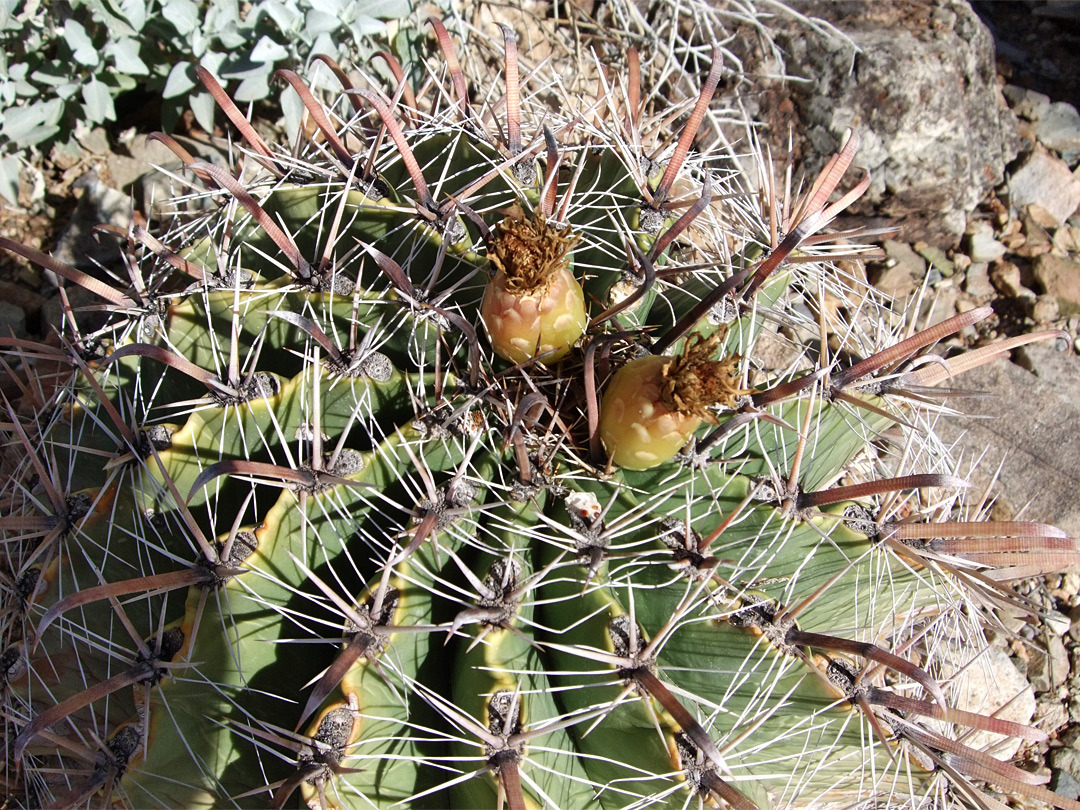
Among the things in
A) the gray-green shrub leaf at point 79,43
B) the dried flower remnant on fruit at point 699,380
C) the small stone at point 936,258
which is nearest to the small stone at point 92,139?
the gray-green shrub leaf at point 79,43

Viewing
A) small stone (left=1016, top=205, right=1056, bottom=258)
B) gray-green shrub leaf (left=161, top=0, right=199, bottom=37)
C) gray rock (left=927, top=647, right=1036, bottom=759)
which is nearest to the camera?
gray rock (left=927, top=647, right=1036, bottom=759)

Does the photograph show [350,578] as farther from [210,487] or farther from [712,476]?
[712,476]

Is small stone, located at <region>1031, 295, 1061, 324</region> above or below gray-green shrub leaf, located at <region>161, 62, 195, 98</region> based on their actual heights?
below

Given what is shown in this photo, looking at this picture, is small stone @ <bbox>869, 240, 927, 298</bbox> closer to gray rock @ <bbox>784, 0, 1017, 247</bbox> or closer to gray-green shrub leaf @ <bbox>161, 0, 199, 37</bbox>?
gray rock @ <bbox>784, 0, 1017, 247</bbox>

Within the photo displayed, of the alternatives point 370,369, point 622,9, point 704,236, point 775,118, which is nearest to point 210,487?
point 370,369

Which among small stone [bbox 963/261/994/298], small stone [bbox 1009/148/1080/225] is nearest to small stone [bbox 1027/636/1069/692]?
small stone [bbox 963/261/994/298]

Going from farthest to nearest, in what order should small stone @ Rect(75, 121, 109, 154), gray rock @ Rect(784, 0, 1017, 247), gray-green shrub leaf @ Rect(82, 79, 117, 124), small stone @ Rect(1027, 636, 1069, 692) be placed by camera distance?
small stone @ Rect(75, 121, 109, 154), gray rock @ Rect(784, 0, 1017, 247), gray-green shrub leaf @ Rect(82, 79, 117, 124), small stone @ Rect(1027, 636, 1069, 692)

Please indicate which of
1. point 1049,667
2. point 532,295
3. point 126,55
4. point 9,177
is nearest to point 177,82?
point 126,55
